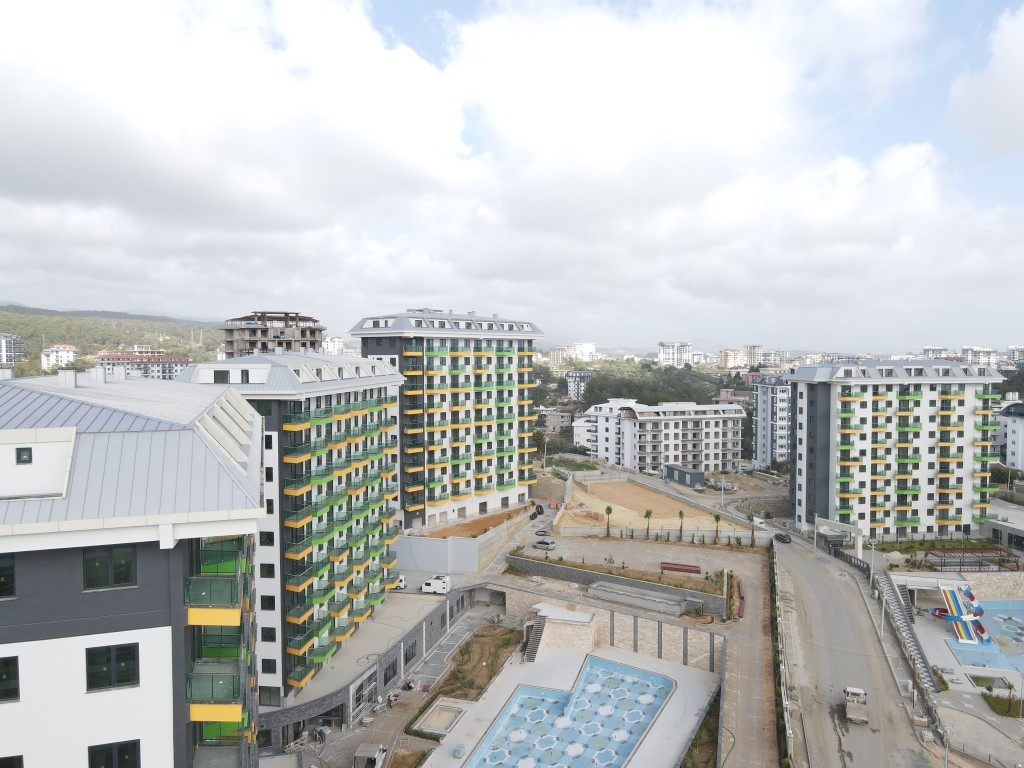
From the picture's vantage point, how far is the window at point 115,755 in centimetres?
1019

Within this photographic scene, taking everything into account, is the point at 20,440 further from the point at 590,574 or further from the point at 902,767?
the point at 590,574

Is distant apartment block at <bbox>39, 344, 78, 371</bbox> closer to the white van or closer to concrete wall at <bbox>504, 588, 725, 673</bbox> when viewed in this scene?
the white van

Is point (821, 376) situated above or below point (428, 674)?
above

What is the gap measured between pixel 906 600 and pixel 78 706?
4268cm

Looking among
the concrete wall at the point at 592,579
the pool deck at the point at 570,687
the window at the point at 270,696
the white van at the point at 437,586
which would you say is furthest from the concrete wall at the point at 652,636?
the window at the point at 270,696

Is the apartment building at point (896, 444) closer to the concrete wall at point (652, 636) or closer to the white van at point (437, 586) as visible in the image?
the concrete wall at point (652, 636)

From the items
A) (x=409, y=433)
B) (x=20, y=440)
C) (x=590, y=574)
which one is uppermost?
(x=20, y=440)

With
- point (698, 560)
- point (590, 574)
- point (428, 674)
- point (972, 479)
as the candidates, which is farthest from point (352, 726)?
point (972, 479)

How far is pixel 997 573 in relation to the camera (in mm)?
42125

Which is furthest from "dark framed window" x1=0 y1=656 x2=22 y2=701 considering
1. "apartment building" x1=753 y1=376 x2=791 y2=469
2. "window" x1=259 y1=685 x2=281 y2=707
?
"apartment building" x1=753 y1=376 x2=791 y2=469

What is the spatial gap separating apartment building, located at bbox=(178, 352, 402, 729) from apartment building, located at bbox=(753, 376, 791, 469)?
190 ft

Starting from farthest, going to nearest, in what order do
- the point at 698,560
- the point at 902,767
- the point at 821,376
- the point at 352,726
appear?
the point at 821,376 → the point at 698,560 → the point at 352,726 → the point at 902,767

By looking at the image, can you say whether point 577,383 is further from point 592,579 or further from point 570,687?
point 570,687

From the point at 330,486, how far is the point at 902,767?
22.8 meters
